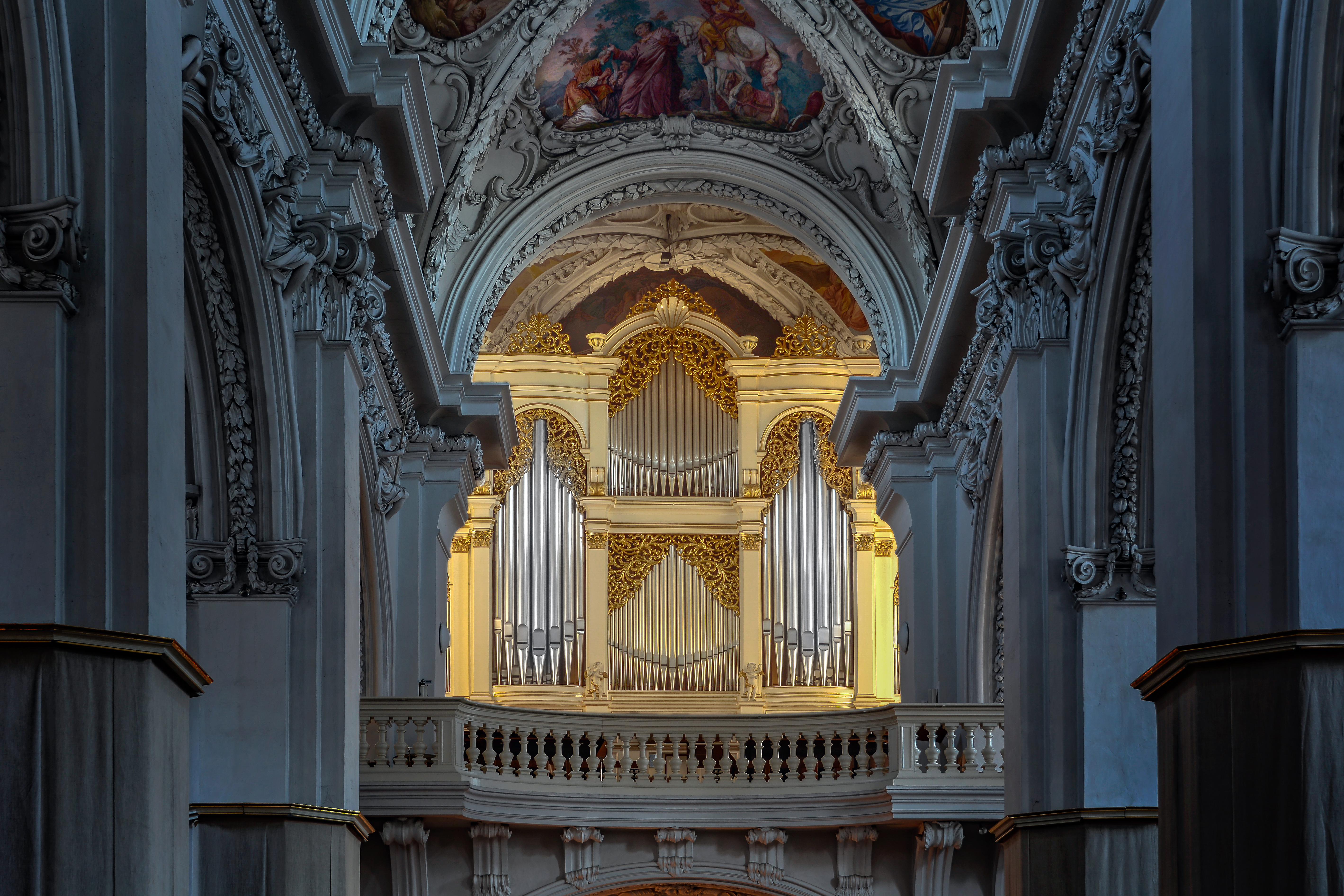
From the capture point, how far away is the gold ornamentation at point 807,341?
78.8 ft

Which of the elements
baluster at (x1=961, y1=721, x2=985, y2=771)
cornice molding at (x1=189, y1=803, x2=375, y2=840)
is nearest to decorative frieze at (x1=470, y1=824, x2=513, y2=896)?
baluster at (x1=961, y1=721, x2=985, y2=771)

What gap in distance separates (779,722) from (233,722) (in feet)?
25.5

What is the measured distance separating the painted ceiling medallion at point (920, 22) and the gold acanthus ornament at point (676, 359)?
758cm

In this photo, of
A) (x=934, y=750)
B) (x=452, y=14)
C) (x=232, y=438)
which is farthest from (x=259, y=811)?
(x=452, y=14)

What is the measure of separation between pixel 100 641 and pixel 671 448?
1748cm

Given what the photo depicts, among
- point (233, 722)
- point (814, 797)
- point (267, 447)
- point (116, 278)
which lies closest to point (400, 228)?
point (267, 447)

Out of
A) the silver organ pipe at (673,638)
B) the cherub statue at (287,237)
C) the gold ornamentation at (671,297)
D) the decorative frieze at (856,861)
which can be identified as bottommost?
the decorative frieze at (856,861)

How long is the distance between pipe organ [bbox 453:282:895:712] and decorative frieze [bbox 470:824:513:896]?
5387 millimetres

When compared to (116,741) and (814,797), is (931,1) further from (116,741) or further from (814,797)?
(116,741)

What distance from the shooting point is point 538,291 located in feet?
→ 78.8

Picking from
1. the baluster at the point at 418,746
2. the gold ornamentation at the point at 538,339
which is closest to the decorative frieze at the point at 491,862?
the baluster at the point at 418,746

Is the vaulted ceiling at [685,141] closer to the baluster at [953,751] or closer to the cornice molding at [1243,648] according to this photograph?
the baluster at [953,751]

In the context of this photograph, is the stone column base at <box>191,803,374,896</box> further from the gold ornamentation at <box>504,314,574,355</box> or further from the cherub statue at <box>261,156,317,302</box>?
the gold ornamentation at <box>504,314,574,355</box>

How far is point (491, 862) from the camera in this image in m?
17.2
